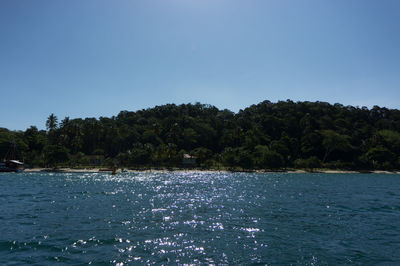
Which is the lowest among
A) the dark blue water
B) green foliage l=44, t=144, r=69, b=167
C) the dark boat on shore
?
the dark blue water

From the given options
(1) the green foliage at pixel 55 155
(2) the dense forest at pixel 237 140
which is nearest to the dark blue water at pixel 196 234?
(1) the green foliage at pixel 55 155

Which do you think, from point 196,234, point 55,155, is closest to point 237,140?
point 55,155

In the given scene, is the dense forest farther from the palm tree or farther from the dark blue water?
the dark blue water

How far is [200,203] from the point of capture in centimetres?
3434

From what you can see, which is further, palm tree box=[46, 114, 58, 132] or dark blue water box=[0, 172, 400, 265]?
palm tree box=[46, 114, 58, 132]

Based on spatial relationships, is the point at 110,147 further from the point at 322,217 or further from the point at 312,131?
the point at 322,217

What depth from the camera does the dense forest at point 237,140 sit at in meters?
115

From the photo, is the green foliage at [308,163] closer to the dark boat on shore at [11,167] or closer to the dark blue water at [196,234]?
the dark blue water at [196,234]

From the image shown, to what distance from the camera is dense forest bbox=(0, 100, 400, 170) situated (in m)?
115

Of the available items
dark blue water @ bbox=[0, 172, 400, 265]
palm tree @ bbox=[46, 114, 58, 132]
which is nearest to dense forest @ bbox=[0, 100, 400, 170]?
palm tree @ bbox=[46, 114, 58, 132]

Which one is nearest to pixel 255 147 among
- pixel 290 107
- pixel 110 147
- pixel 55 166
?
pixel 290 107

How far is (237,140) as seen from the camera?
140 m

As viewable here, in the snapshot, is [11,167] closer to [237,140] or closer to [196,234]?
[237,140]

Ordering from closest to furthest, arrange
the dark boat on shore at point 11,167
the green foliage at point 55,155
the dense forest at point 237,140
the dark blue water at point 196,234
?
1. the dark blue water at point 196,234
2. the dark boat on shore at point 11,167
3. the green foliage at point 55,155
4. the dense forest at point 237,140
